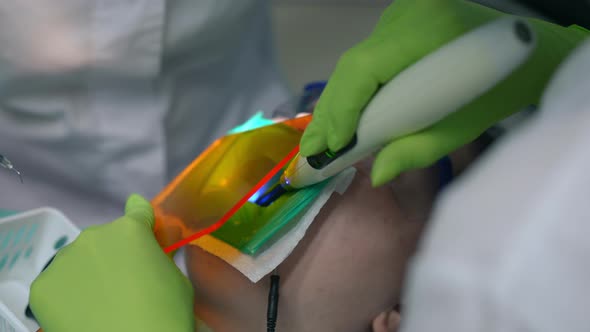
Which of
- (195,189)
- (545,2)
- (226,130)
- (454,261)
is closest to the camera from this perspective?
(454,261)

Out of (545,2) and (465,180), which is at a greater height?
(465,180)

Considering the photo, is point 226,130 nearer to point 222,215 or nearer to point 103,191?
point 103,191

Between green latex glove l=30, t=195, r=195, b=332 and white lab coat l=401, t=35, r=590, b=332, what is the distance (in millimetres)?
338

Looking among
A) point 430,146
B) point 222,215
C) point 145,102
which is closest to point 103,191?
point 145,102

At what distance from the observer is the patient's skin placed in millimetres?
588

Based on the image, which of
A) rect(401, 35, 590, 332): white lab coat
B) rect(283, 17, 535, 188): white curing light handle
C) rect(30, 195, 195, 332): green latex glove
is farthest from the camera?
rect(30, 195, 195, 332): green latex glove

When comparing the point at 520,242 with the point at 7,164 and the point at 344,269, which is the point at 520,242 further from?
the point at 7,164

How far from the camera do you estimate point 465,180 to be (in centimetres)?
28

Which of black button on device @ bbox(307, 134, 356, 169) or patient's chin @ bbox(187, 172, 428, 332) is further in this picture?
patient's chin @ bbox(187, 172, 428, 332)

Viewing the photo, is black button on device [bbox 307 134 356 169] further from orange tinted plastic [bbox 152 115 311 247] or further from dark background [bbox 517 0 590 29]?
dark background [bbox 517 0 590 29]

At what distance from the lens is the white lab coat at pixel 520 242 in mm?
237

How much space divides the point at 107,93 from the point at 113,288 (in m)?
0.34

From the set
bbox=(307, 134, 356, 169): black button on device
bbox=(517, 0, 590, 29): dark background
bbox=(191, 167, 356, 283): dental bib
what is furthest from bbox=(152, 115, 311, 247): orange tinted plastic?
bbox=(517, 0, 590, 29): dark background

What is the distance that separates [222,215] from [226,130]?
1.11 ft
